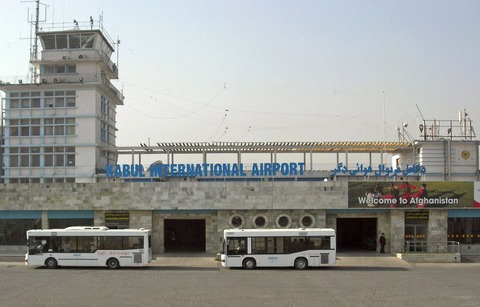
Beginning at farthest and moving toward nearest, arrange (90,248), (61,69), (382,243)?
(61,69), (382,243), (90,248)

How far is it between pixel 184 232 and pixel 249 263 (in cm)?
1695

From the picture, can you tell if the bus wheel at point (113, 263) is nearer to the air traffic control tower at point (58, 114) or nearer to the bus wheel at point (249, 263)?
the bus wheel at point (249, 263)

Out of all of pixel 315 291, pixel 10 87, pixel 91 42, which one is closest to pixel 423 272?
pixel 315 291

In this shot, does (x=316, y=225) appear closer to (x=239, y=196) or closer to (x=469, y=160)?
(x=239, y=196)

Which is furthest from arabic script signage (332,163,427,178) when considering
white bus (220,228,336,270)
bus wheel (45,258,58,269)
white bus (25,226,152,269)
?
bus wheel (45,258,58,269)

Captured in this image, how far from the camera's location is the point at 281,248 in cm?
3566

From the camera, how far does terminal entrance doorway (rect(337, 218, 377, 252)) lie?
151ft

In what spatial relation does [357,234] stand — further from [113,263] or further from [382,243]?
[113,263]

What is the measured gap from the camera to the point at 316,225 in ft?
143

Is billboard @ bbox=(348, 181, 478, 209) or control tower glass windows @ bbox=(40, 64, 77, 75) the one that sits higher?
control tower glass windows @ bbox=(40, 64, 77, 75)

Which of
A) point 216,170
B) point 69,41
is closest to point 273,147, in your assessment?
point 216,170

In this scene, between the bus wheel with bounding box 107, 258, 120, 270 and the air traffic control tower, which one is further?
the air traffic control tower

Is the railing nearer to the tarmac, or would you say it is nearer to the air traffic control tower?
the tarmac

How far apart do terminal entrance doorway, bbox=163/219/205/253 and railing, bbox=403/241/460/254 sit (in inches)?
677
